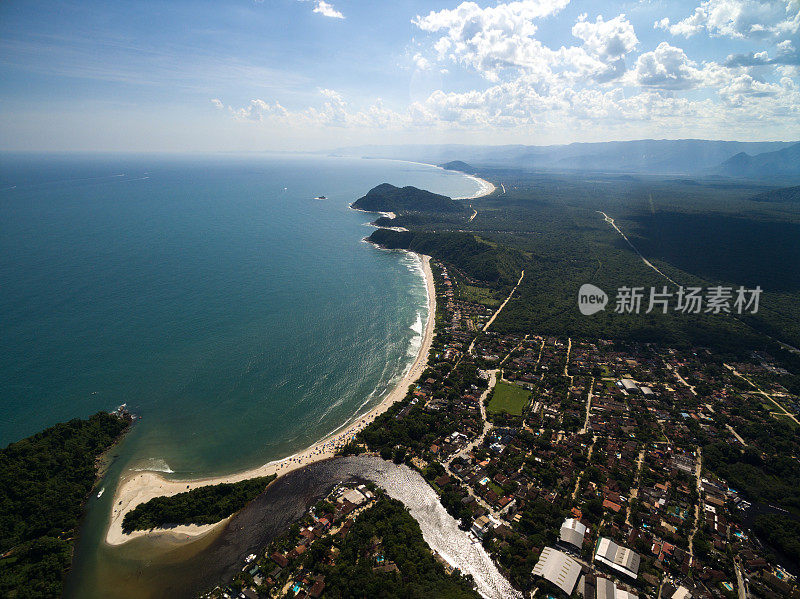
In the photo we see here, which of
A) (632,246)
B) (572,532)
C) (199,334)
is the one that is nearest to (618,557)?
(572,532)

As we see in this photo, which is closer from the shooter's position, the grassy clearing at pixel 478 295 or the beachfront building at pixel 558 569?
the beachfront building at pixel 558 569

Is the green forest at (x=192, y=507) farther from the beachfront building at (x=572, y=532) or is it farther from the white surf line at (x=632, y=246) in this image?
the white surf line at (x=632, y=246)

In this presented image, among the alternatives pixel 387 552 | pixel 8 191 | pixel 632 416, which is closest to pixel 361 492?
pixel 387 552

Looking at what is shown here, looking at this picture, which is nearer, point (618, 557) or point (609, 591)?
point (609, 591)

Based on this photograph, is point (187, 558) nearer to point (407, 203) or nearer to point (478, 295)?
point (478, 295)

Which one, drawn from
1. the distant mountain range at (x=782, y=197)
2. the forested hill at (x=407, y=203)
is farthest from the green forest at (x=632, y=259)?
the distant mountain range at (x=782, y=197)

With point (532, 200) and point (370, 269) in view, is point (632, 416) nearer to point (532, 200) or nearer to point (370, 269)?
point (370, 269)

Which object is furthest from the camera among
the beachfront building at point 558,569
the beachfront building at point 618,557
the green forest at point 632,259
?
the green forest at point 632,259
